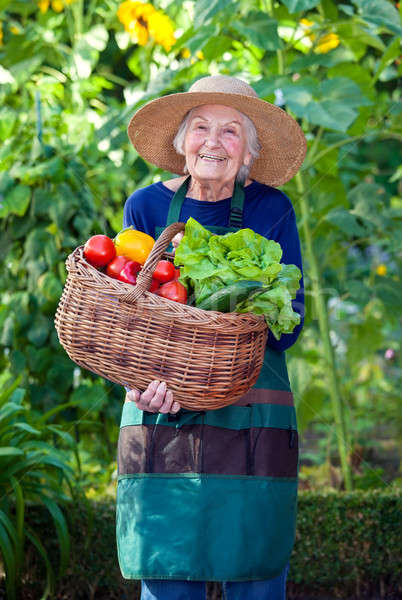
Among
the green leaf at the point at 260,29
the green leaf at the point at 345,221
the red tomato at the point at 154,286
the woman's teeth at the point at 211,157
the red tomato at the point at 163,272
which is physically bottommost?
the green leaf at the point at 345,221

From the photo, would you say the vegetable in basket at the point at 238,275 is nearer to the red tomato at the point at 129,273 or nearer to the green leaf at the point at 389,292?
the red tomato at the point at 129,273

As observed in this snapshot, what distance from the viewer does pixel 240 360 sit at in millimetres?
1420

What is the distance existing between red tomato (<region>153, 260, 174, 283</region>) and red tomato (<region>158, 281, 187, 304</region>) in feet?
0.06

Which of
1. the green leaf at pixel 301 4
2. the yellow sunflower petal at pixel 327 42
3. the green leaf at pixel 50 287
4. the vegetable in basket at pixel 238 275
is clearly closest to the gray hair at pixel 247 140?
the vegetable in basket at pixel 238 275

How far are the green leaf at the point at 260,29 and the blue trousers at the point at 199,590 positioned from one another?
63.7 inches

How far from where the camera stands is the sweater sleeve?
5.46 ft

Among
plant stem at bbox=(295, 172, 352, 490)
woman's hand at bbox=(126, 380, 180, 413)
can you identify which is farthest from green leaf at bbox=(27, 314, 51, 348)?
woman's hand at bbox=(126, 380, 180, 413)

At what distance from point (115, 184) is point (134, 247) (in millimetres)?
2417

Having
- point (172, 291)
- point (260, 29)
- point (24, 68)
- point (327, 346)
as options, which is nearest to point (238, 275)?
point (172, 291)

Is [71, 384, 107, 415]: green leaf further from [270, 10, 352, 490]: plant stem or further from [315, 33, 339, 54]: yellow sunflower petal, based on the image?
[315, 33, 339, 54]: yellow sunflower petal

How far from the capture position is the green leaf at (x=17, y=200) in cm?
300

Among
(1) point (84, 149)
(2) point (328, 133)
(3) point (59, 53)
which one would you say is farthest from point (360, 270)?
(3) point (59, 53)

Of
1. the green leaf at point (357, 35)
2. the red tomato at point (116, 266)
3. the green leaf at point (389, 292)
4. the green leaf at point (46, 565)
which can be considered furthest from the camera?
the green leaf at point (389, 292)

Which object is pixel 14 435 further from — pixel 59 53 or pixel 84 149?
pixel 59 53
